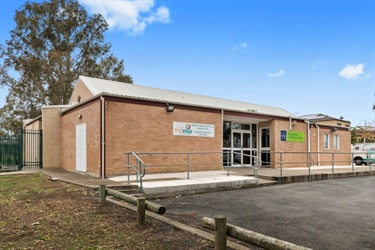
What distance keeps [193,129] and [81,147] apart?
490 cm

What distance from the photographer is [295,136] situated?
770 inches

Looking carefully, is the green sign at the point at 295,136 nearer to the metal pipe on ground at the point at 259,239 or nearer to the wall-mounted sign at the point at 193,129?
the wall-mounted sign at the point at 193,129

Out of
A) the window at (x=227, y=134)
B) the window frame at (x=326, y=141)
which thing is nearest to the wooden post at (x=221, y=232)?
the window at (x=227, y=134)

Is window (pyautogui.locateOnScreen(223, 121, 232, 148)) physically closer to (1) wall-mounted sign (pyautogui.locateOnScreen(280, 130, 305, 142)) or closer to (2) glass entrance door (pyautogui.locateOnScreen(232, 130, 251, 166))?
(2) glass entrance door (pyautogui.locateOnScreen(232, 130, 251, 166))

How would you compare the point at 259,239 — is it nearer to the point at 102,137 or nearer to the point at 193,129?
the point at 102,137

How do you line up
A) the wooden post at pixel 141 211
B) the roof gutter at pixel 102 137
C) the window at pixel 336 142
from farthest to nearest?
1. the window at pixel 336 142
2. the roof gutter at pixel 102 137
3. the wooden post at pixel 141 211

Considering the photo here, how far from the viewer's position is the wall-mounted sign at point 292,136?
61.8ft

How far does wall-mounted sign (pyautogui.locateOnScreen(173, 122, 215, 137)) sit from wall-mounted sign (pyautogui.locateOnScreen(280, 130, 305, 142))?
18.7 ft

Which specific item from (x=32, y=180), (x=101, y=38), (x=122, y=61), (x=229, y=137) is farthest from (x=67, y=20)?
(x=32, y=180)

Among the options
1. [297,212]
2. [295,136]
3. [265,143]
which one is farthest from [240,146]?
[297,212]

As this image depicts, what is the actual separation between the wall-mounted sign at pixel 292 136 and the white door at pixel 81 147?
438 inches

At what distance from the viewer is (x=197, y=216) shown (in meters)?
6.88

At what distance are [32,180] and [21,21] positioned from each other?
953 inches

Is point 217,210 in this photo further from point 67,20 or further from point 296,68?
point 67,20
